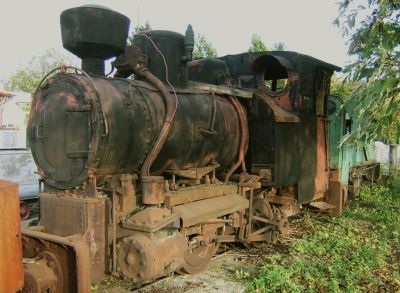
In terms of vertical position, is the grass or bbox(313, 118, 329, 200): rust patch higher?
bbox(313, 118, 329, 200): rust patch

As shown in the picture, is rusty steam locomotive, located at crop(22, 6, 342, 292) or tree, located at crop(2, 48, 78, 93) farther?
tree, located at crop(2, 48, 78, 93)

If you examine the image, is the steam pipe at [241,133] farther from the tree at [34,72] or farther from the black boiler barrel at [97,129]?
the tree at [34,72]

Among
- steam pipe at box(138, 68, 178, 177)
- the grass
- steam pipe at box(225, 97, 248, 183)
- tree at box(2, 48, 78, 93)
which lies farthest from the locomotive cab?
tree at box(2, 48, 78, 93)

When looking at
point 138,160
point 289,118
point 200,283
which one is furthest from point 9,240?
point 289,118

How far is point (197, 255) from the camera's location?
16.7 ft

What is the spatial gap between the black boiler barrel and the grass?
1.74 m

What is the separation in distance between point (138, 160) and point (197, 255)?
1.40 metres

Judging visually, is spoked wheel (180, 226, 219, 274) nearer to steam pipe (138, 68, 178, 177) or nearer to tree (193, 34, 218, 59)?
steam pipe (138, 68, 178, 177)

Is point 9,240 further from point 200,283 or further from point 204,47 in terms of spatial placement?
point 204,47

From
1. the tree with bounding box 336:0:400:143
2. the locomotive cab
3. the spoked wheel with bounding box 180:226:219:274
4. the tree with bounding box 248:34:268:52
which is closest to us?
the tree with bounding box 336:0:400:143

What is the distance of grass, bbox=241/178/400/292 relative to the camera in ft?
15.2

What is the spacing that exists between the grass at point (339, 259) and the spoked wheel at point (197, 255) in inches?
17.5

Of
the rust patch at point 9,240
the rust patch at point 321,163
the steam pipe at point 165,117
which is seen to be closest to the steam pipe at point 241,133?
the steam pipe at point 165,117

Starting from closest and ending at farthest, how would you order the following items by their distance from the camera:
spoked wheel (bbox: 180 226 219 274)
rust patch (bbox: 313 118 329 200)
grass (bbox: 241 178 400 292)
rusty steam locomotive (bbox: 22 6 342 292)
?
rusty steam locomotive (bbox: 22 6 342 292), grass (bbox: 241 178 400 292), spoked wheel (bbox: 180 226 219 274), rust patch (bbox: 313 118 329 200)
